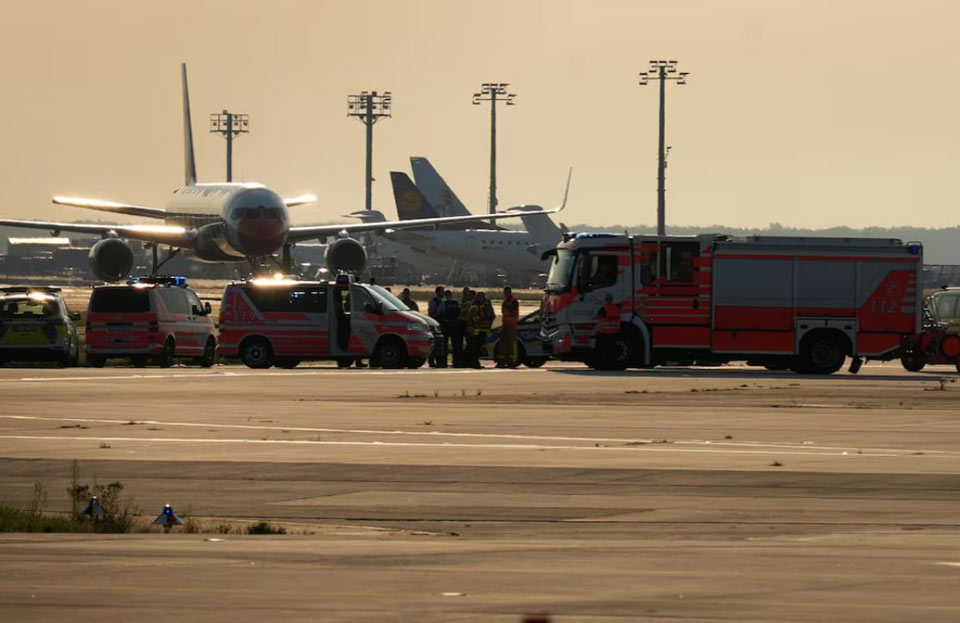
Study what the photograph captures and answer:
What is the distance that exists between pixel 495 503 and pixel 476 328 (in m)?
25.0

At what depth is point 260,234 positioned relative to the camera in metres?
63.3

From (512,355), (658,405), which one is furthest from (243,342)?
(658,405)

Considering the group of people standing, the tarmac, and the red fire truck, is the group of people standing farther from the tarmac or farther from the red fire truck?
the tarmac

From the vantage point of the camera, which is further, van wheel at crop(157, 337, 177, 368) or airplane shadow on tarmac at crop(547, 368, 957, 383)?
van wheel at crop(157, 337, 177, 368)

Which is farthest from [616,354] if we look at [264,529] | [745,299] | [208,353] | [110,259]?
[110,259]

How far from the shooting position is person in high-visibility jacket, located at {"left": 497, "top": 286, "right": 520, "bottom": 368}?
127 ft

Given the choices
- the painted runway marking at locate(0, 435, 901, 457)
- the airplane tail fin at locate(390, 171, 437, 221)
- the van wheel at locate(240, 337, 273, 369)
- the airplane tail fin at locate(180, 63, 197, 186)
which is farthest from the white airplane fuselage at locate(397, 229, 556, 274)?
the painted runway marking at locate(0, 435, 901, 457)

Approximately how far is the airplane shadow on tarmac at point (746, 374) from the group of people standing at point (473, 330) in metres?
1.16

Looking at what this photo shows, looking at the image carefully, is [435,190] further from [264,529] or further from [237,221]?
[264,529]

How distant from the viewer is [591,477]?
16734 mm

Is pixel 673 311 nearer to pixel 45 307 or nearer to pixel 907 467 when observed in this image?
Answer: pixel 45 307

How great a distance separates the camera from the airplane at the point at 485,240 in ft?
397

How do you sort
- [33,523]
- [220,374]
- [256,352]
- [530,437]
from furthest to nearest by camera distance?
[256,352], [220,374], [530,437], [33,523]

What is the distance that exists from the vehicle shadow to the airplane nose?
25.9m
